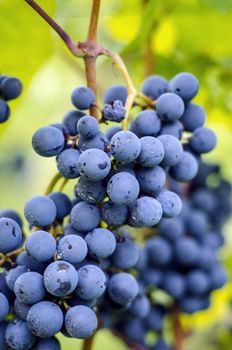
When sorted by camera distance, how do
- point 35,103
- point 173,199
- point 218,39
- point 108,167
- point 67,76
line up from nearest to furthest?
point 108,167
point 173,199
point 218,39
point 35,103
point 67,76

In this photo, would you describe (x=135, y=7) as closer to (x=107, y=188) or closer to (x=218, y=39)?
(x=218, y=39)

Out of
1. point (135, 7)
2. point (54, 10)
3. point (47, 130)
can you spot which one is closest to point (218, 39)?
point (135, 7)

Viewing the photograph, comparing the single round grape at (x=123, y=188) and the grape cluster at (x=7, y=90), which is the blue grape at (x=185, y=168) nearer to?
the single round grape at (x=123, y=188)

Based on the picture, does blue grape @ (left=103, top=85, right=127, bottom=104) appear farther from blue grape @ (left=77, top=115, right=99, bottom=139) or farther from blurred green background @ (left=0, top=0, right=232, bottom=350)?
blue grape @ (left=77, top=115, right=99, bottom=139)

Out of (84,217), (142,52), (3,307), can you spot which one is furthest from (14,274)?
(142,52)

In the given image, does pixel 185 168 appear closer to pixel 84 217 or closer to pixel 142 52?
pixel 84 217

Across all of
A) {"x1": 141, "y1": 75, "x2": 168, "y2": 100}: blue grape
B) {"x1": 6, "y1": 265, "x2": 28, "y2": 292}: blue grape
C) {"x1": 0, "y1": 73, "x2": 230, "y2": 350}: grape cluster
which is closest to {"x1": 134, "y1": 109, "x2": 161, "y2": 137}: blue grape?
{"x1": 0, "y1": 73, "x2": 230, "y2": 350}: grape cluster

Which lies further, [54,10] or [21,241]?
[54,10]

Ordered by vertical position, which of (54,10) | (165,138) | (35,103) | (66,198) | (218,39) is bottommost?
(66,198)
